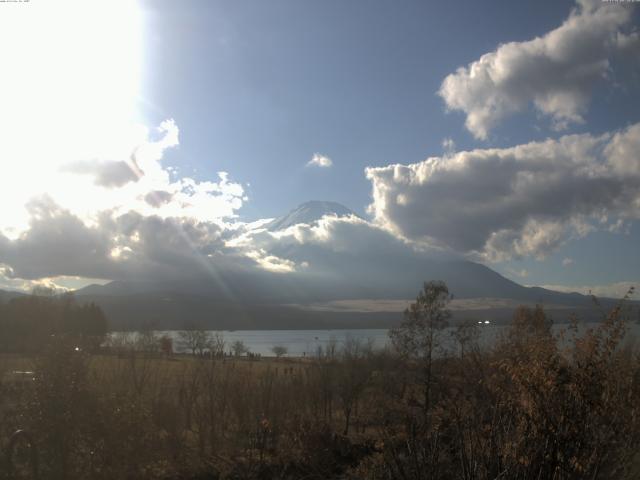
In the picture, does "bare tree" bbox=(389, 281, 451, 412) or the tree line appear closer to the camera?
"bare tree" bbox=(389, 281, 451, 412)

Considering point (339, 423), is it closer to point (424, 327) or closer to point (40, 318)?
point (424, 327)

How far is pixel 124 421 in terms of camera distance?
44.0 feet

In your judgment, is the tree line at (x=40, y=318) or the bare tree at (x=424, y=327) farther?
the tree line at (x=40, y=318)

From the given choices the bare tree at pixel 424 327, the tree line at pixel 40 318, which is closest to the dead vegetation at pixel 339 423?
the bare tree at pixel 424 327

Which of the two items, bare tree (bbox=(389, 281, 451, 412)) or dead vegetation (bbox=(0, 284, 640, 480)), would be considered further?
bare tree (bbox=(389, 281, 451, 412))

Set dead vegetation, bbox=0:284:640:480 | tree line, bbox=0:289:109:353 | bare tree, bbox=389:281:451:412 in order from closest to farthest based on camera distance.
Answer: dead vegetation, bbox=0:284:640:480 < bare tree, bbox=389:281:451:412 < tree line, bbox=0:289:109:353

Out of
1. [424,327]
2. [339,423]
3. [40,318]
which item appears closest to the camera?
[339,423]

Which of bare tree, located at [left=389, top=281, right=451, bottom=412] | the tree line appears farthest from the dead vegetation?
the tree line

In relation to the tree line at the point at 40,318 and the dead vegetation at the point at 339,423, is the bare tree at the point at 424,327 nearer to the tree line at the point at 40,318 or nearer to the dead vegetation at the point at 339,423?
the dead vegetation at the point at 339,423

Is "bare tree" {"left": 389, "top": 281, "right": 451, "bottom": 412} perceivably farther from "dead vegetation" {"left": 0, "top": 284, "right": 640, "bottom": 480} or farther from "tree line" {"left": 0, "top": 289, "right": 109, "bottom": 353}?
"tree line" {"left": 0, "top": 289, "right": 109, "bottom": 353}

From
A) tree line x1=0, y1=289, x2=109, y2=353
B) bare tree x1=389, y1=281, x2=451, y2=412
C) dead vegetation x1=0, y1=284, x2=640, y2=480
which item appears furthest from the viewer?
tree line x1=0, y1=289, x2=109, y2=353

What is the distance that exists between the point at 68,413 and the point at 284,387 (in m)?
15.2

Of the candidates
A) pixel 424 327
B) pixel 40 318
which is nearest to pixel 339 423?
pixel 424 327

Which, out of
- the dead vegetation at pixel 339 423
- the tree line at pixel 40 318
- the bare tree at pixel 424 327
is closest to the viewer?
the dead vegetation at pixel 339 423
